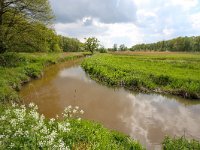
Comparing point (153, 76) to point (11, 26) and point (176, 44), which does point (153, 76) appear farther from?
point (176, 44)

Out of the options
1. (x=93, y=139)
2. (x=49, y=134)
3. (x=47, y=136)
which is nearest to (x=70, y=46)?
(x=93, y=139)

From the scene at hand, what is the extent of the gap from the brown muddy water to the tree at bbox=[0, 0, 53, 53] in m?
8.10

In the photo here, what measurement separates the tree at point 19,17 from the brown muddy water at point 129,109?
8.10m

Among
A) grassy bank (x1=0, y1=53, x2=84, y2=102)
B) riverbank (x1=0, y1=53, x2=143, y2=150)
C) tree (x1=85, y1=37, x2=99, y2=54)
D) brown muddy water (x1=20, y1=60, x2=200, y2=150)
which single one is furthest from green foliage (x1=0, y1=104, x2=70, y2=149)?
tree (x1=85, y1=37, x2=99, y2=54)

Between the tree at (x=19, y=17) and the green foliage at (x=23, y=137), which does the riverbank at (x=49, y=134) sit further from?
the tree at (x=19, y=17)

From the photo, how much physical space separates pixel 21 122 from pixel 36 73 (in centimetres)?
1804

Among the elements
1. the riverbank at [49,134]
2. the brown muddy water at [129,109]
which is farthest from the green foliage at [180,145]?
the riverbank at [49,134]

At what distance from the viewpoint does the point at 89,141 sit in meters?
7.57

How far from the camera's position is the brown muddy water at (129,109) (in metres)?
11.4

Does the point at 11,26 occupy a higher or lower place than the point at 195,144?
higher

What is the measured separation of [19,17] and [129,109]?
1680 cm

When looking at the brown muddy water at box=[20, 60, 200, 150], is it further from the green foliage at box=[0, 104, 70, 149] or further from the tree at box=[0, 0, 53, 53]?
the tree at box=[0, 0, 53, 53]

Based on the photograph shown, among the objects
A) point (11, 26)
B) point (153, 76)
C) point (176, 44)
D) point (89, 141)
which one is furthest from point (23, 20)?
point (176, 44)

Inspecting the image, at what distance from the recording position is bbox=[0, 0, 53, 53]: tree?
25609mm
